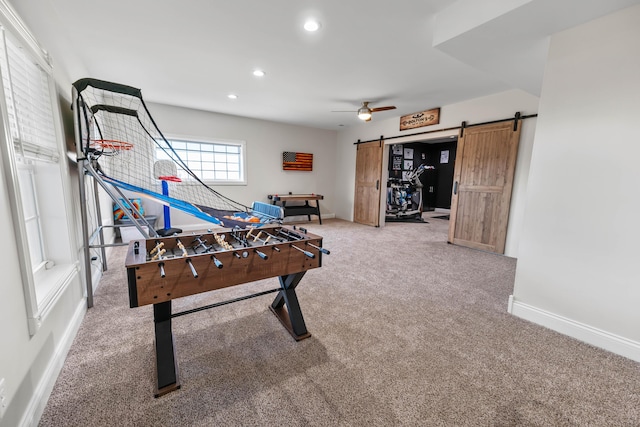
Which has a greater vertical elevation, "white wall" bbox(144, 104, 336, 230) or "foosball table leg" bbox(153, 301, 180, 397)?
"white wall" bbox(144, 104, 336, 230)

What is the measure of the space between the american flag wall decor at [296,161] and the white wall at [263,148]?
11 centimetres

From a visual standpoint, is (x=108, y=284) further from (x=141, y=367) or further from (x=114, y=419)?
(x=114, y=419)

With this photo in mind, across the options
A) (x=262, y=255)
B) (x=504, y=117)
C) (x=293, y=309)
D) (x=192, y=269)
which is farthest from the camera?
(x=504, y=117)

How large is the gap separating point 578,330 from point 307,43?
3.28 m

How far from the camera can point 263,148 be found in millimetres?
5750

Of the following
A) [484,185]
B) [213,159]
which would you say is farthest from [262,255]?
[213,159]

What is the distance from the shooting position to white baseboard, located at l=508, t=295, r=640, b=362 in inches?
65.2

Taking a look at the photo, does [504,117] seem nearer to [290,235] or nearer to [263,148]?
[290,235]

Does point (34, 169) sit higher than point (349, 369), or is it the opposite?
point (34, 169)

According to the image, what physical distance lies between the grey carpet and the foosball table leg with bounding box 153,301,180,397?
51 millimetres

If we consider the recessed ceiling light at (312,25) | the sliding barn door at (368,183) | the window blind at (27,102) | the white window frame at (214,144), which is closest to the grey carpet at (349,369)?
the window blind at (27,102)

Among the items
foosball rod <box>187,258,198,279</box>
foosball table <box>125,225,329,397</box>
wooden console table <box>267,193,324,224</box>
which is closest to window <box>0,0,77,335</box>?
foosball table <box>125,225,329,397</box>

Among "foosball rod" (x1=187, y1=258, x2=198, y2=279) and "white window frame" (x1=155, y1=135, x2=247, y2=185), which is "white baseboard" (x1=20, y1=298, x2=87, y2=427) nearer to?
"foosball rod" (x1=187, y1=258, x2=198, y2=279)

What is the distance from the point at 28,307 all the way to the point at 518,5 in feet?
10.5
